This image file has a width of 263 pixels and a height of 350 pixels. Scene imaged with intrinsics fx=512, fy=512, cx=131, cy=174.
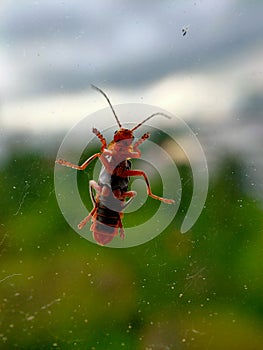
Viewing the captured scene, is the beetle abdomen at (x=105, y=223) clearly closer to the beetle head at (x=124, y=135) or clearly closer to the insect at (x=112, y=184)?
the insect at (x=112, y=184)

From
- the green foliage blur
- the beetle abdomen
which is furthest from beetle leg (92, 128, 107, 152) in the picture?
the green foliage blur

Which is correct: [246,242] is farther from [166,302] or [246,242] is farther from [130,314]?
[130,314]

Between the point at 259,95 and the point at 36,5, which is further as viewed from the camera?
the point at 259,95

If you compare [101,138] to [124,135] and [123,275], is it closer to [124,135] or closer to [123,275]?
[124,135]

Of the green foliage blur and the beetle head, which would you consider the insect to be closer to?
the beetle head

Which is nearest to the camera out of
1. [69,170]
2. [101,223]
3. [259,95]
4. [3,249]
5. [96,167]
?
[101,223]

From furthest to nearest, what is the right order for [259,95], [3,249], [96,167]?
[259,95]
[3,249]
[96,167]

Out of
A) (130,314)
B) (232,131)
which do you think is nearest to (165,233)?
(130,314)
